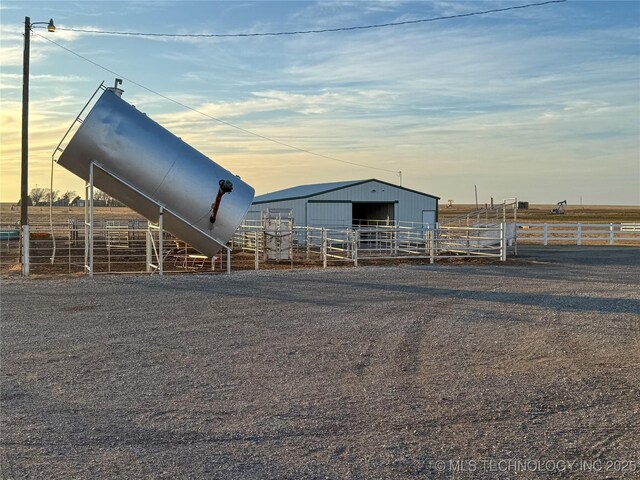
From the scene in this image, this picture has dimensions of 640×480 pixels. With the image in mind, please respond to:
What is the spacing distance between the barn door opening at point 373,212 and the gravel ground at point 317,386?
22651mm

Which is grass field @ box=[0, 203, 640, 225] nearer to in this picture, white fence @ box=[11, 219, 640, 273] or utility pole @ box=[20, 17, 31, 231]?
white fence @ box=[11, 219, 640, 273]

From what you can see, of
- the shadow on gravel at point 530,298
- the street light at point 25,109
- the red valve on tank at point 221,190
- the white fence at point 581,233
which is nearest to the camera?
the shadow on gravel at point 530,298

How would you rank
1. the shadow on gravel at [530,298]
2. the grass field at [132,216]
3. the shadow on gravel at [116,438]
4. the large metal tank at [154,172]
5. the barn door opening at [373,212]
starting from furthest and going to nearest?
the grass field at [132,216]
the barn door opening at [373,212]
the large metal tank at [154,172]
the shadow on gravel at [530,298]
the shadow on gravel at [116,438]

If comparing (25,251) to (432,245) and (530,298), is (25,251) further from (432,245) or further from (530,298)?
(530,298)

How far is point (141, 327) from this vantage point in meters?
10.1

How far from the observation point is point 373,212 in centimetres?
3919

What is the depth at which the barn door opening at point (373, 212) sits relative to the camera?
36250 millimetres

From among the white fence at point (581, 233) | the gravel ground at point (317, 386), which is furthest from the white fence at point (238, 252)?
the white fence at point (581, 233)

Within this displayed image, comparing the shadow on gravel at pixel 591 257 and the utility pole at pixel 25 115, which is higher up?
the utility pole at pixel 25 115

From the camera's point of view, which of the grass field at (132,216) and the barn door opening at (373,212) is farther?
the grass field at (132,216)

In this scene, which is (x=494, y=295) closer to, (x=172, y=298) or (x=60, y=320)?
(x=172, y=298)

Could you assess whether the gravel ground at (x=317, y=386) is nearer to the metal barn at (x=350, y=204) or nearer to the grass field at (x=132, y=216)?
the metal barn at (x=350, y=204)

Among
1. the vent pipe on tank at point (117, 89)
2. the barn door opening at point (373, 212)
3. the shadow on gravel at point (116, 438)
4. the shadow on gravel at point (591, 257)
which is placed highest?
the vent pipe on tank at point (117, 89)

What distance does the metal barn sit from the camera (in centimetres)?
3369
